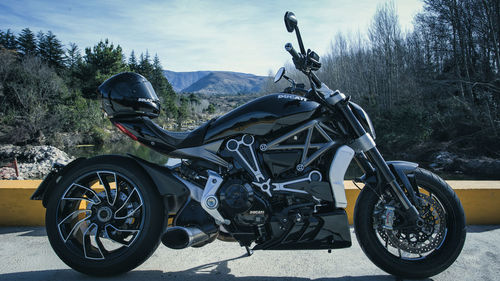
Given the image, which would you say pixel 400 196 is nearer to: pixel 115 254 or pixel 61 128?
pixel 115 254

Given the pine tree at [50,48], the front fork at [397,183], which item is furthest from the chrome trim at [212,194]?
the pine tree at [50,48]

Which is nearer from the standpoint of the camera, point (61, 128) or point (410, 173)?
point (410, 173)

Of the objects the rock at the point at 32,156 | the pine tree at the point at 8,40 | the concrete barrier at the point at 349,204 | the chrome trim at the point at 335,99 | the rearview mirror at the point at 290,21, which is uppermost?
the pine tree at the point at 8,40

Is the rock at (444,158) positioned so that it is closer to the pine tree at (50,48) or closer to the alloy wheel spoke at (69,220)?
the alloy wheel spoke at (69,220)

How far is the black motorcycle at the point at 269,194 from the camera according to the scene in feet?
7.78

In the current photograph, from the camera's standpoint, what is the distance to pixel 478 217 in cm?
353

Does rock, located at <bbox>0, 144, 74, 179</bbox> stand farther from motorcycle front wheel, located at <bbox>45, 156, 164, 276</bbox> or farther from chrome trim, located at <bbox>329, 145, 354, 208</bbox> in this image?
chrome trim, located at <bbox>329, 145, 354, 208</bbox>

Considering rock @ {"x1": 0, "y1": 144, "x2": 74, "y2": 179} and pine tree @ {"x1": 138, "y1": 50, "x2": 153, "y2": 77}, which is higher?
pine tree @ {"x1": 138, "y1": 50, "x2": 153, "y2": 77}

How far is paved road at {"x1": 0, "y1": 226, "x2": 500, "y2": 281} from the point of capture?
2451 millimetres

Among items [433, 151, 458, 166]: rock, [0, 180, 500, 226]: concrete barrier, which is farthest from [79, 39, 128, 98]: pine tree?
[0, 180, 500, 226]: concrete barrier

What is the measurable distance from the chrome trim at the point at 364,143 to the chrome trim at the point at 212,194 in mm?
1027

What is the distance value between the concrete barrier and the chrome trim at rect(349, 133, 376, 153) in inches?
44.5

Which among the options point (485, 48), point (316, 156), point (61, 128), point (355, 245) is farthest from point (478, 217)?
point (61, 128)

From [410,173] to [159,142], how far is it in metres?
1.93
